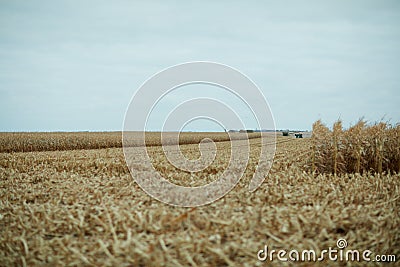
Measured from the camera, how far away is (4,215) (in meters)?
3.99

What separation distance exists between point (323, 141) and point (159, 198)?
556 centimetres

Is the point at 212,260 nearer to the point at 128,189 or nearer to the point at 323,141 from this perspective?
the point at 128,189

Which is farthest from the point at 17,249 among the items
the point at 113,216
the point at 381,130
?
the point at 381,130

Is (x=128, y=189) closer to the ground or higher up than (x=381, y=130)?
closer to the ground

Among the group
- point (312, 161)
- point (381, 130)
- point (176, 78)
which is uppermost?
point (176, 78)

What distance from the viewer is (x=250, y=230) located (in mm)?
3062

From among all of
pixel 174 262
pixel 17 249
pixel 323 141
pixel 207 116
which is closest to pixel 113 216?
pixel 17 249

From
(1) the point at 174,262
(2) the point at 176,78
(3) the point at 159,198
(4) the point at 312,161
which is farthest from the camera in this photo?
(4) the point at 312,161

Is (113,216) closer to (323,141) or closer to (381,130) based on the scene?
(323,141)

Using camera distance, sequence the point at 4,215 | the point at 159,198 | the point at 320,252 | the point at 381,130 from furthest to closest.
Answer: the point at 381,130 < the point at 159,198 < the point at 4,215 < the point at 320,252

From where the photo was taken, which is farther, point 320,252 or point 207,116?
point 207,116

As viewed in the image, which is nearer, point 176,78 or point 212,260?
point 212,260

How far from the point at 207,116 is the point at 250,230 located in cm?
542

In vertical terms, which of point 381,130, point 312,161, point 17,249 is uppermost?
point 381,130
